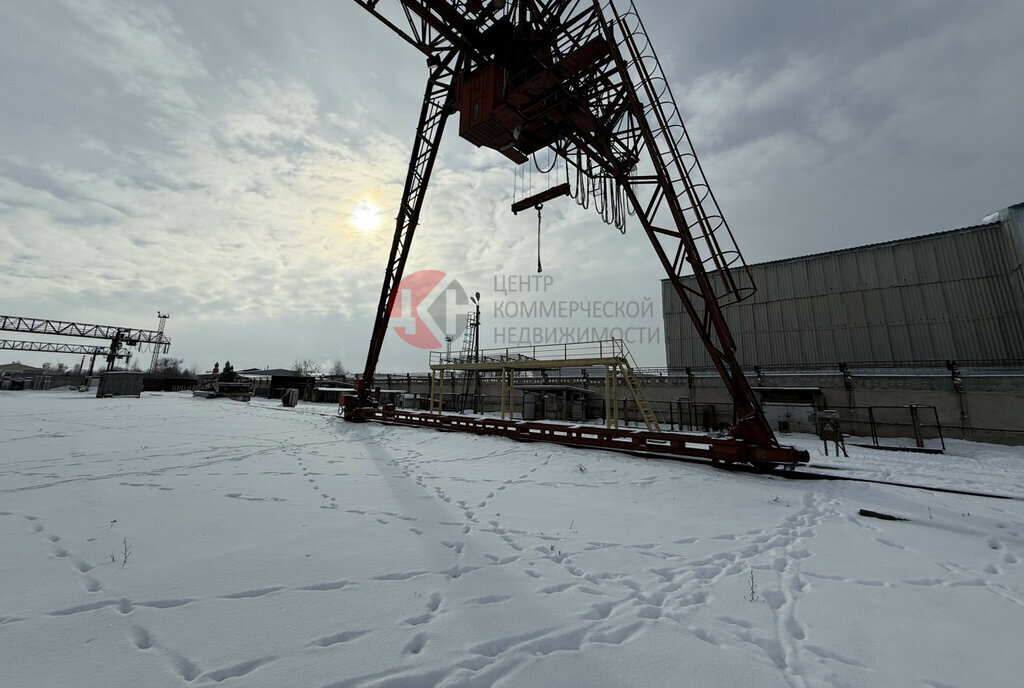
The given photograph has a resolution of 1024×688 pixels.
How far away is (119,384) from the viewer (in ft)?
98.1

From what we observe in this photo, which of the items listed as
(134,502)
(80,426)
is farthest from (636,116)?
(80,426)

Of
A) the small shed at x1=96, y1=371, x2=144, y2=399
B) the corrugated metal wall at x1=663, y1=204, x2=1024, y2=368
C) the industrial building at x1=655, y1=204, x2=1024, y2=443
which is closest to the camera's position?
the industrial building at x1=655, y1=204, x2=1024, y2=443

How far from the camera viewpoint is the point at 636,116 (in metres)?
8.60

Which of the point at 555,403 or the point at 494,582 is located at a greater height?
the point at 555,403

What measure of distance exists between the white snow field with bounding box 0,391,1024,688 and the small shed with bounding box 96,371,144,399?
3288 centimetres

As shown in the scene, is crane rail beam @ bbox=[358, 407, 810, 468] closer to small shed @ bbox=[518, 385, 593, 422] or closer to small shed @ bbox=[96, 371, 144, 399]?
small shed @ bbox=[518, 385, 593, 422]

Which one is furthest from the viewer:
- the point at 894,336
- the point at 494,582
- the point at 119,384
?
the point at 119,384

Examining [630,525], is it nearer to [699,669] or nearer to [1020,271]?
[699,669]

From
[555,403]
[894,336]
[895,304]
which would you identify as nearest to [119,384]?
[555,403]

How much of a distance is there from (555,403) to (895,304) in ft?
58.4

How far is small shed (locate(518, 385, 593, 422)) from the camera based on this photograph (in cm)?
2067

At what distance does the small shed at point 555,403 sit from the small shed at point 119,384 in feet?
109

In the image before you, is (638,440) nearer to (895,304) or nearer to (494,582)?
(494,582)

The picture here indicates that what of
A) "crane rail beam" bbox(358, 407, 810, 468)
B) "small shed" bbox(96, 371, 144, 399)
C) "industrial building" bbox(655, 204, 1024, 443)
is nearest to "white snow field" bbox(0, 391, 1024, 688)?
"crane rail beam" bbox(358, 407, 810, 468)
